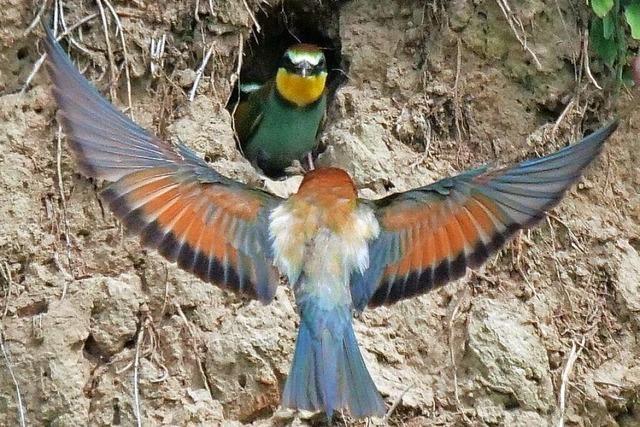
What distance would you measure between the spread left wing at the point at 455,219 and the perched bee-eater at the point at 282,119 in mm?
1279

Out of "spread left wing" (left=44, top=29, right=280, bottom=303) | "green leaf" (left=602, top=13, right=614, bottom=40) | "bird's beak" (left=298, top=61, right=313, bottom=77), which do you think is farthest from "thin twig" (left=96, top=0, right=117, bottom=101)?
"green leaf" (left=602, top=13, right=614, bottom=40)

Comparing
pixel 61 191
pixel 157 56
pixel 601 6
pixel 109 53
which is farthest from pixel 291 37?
pixel 61 191

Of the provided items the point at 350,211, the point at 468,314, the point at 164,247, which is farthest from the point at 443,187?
the point at 164,247

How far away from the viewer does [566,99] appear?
3.46 metres

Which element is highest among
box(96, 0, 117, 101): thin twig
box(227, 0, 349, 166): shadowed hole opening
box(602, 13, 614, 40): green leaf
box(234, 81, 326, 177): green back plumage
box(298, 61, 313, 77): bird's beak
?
box(227, 0, 349, 166): shadowed hole opening

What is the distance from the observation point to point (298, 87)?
13.7 ft

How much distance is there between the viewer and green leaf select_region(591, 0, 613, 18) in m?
3.30

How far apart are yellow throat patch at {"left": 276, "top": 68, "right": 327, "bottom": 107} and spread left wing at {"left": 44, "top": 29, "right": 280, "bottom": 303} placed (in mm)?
1226

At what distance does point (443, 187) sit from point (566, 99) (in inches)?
30.5

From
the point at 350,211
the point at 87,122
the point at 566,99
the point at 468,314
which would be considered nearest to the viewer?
the point at 87,122

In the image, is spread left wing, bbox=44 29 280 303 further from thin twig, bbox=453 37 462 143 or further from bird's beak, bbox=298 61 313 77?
bird's beak, bbox=298 61 313 77

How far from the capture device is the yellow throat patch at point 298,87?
4137mm

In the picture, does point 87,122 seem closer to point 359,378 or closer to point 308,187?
point 308,187

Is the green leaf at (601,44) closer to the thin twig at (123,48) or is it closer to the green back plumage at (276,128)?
the green back plumage at (276,128)
